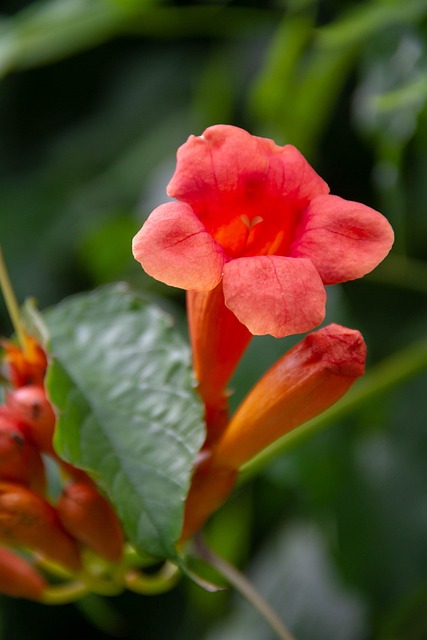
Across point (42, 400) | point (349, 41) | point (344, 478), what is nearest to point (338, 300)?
point (344, 478)

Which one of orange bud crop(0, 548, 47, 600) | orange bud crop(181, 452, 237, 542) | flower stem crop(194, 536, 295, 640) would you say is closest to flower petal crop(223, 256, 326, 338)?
orange bud crop(181, 452, 237, 542)

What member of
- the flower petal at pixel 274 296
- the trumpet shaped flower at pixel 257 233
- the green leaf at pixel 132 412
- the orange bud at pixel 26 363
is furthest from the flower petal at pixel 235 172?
the orange bud at pixel 26 363

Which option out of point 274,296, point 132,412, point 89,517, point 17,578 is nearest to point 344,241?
point 274,296

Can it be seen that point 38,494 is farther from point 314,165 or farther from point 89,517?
point 314,165

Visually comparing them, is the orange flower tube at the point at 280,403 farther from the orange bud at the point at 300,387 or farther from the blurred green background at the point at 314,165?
the blurred green background at the point at 314,165

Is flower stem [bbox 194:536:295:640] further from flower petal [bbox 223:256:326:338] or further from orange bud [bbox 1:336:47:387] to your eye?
flower petal [bbox 223:256:326:338]

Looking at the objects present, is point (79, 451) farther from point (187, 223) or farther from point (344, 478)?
point (344, 478)

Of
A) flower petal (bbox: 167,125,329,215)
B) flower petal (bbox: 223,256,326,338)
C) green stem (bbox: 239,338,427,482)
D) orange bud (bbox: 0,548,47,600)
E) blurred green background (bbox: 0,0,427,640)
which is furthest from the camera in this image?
blurred green background (bbox: 0,0,427,640)
